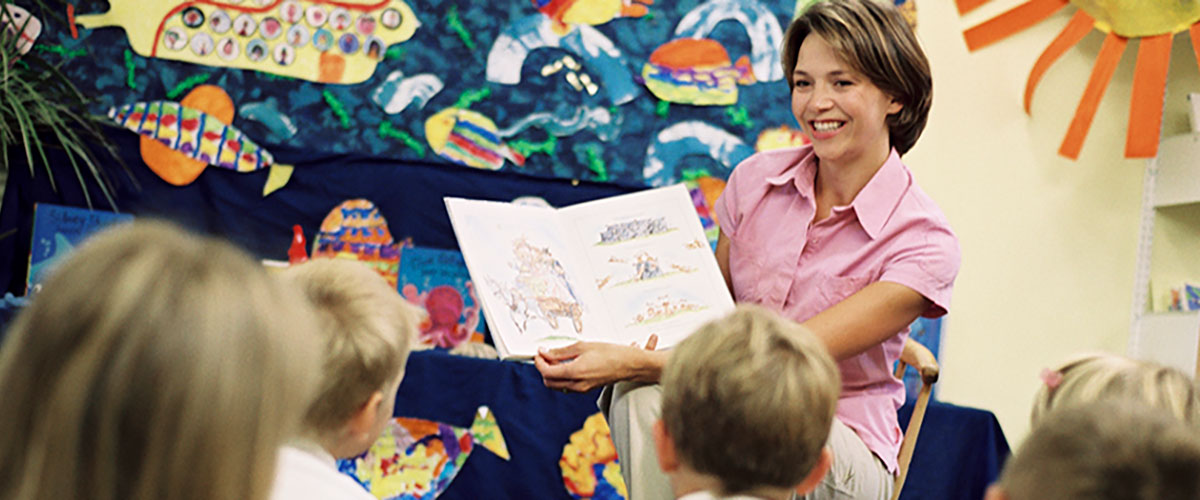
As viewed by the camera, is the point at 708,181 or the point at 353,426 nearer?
the point at 353,426

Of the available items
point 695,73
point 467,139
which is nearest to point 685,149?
point 695,73

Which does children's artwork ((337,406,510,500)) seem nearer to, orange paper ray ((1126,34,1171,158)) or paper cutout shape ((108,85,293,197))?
paper cutout shape ((108,85,293,197))

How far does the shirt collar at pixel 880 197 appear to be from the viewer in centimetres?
191

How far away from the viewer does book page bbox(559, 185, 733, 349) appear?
76.2 inches

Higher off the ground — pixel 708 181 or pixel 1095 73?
pixel 1095 73

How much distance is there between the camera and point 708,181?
10.6 feet

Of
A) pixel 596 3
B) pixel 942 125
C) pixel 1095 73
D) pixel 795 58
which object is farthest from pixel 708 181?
pixel 1095 73

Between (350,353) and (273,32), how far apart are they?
6.19 ft

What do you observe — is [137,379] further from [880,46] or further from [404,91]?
[404,91]

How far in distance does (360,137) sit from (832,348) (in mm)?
1684

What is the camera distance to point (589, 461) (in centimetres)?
253

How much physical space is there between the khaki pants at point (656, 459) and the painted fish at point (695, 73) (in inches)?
62.3

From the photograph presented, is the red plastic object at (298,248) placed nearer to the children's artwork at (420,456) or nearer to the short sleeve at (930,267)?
the children's artwork at (420,456)

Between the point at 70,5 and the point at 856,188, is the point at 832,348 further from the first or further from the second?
the point at 70,5
